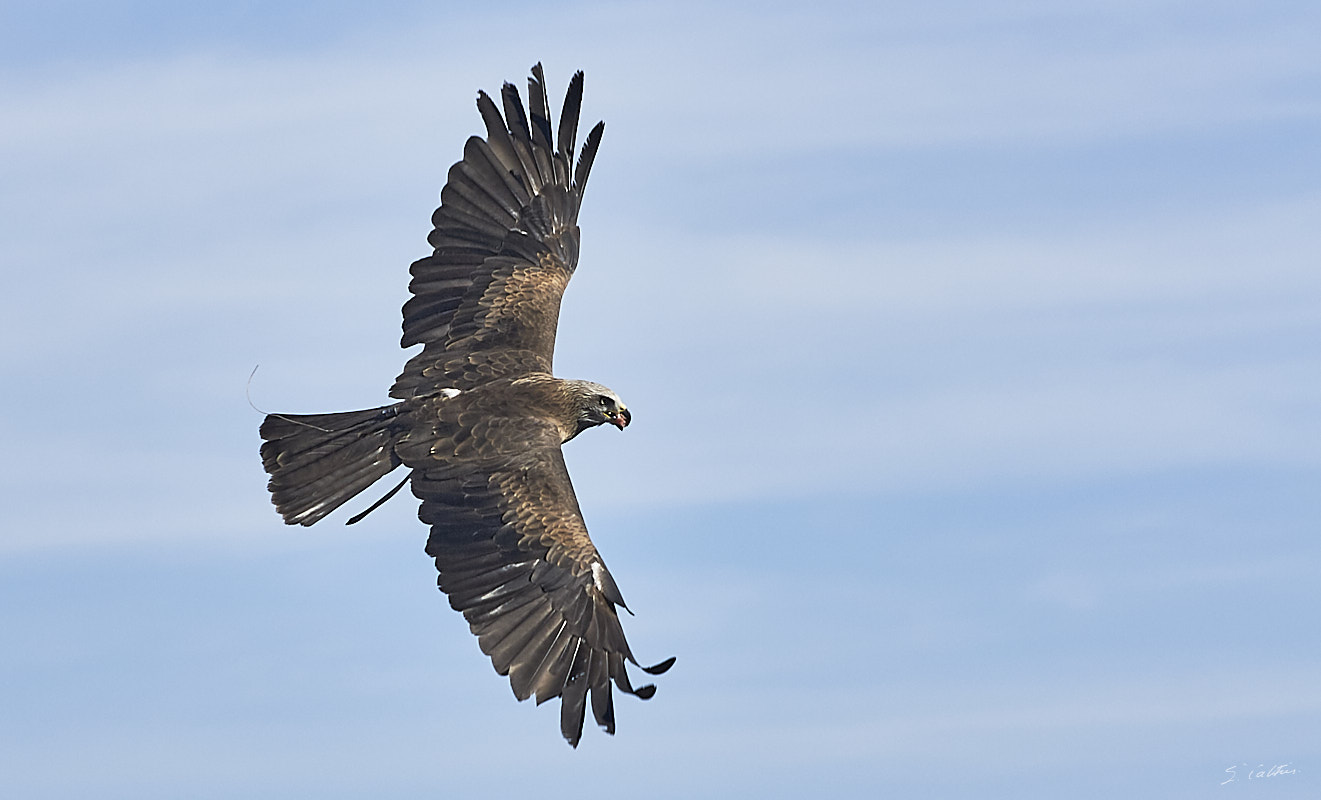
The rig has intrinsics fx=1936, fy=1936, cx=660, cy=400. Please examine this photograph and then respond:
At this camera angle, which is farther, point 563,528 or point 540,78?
point 540,78

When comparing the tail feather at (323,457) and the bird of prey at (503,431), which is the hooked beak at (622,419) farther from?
the tail feather at (323,457)

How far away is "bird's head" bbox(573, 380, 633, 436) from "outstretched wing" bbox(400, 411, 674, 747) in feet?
2.21

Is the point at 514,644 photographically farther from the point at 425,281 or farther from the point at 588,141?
the point at 588,141

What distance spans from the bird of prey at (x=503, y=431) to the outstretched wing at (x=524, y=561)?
13 millimetres

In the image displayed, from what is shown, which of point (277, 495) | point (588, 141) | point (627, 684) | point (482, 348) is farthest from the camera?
point (588, 141)

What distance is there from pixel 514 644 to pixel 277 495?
2970 mm

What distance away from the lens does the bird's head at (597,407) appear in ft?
62.1

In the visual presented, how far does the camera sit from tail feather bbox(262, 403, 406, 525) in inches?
711

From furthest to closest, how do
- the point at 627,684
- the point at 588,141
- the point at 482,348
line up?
the point at 588,141 → the point at 482,348 → the point at 627,684

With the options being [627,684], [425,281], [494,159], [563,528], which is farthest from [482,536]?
[494,159]

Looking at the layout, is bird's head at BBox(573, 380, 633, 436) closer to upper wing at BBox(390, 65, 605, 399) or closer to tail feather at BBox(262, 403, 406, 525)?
upper wing at BBox(390, 65, 605, 399)

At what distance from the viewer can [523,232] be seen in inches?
811

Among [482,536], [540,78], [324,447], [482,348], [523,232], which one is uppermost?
[540,78]

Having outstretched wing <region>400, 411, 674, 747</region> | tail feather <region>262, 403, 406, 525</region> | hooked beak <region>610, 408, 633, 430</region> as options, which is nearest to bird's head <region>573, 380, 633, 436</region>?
hooked beak <region>610, 408, 633, 430</region>
